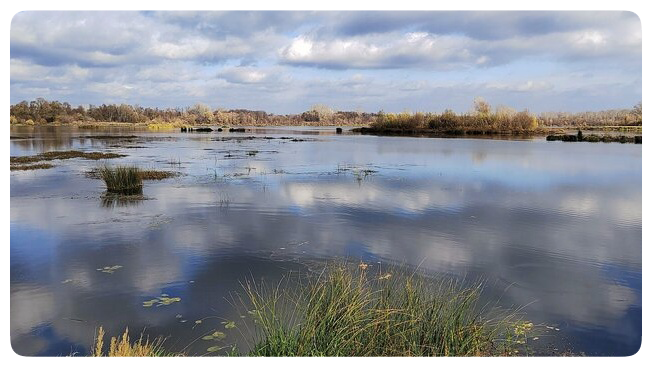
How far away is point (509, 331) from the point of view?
5109mm

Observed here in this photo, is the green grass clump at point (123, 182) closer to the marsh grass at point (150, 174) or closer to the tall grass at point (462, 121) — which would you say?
Answer: the marsh grass at point (150, 174)

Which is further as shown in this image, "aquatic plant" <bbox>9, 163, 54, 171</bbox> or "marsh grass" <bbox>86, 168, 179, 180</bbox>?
"aquatic plant" <bbox>9, 163, 54, 171</bbox>

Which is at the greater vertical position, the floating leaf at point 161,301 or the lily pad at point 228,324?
the floating leaf at point 161,301

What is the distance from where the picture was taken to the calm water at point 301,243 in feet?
18.1

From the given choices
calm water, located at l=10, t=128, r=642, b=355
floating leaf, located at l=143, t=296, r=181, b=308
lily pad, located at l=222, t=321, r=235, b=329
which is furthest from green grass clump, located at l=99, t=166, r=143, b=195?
lily pad, located at l=222, t=321, r=235, b=329

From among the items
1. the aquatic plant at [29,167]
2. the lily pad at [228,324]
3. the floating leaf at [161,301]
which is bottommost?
the lily pad at [228,324]

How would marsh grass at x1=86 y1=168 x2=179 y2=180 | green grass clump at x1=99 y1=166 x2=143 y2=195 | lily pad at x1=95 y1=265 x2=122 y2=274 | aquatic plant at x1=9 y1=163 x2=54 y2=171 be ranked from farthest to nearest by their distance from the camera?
aquatic plant at x1=9 y1=163 x2=54 y2=171 → marsh grass at x1=86 y1=168 x2=179 y2=180 → green grass clump at x1=99 y1=166 x2=143 y2=195 → lily pad at x1=95 y1=265 x2=122 y2=274

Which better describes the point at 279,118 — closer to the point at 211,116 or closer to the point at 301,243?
the point at 211,116

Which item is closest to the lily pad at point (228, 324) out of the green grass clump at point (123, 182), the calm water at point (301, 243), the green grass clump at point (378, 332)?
the calm water at point (301, 243)

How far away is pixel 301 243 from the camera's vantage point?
8453 millimetres

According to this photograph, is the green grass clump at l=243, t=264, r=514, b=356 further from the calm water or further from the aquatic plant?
the aquatic plant

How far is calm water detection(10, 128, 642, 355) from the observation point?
5531mm

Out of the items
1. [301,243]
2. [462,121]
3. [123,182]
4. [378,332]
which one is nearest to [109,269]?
[301,243]
